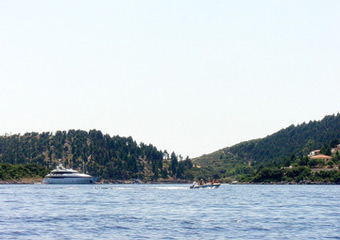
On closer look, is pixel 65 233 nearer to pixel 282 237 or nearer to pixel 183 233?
pixel 183 233

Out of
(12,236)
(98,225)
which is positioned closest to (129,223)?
(98,225)

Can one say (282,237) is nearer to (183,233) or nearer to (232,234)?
(232,234)

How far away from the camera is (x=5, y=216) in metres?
68.3

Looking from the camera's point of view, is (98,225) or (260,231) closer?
(260,231)

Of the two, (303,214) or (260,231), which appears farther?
(303,214)

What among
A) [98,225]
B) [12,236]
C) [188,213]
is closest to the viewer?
[12,236]

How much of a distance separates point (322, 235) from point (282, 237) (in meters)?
4.88

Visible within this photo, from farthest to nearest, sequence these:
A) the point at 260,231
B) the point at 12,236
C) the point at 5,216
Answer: the point at 5,216 < the point at 260,231 < the point at 12,236

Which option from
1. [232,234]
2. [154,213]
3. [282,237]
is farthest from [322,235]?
[154,213]

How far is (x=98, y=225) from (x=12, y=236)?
1197 centimetres

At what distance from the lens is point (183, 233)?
53.4 metres

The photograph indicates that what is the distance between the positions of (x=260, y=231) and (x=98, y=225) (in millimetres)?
18615

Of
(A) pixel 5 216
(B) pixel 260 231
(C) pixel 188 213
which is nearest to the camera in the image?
(B) pixel 260 231

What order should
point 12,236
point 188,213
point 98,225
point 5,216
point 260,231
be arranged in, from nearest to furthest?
point 12,236 < point 260,231 < point 98,225 < point 5,216 < point 188,213
